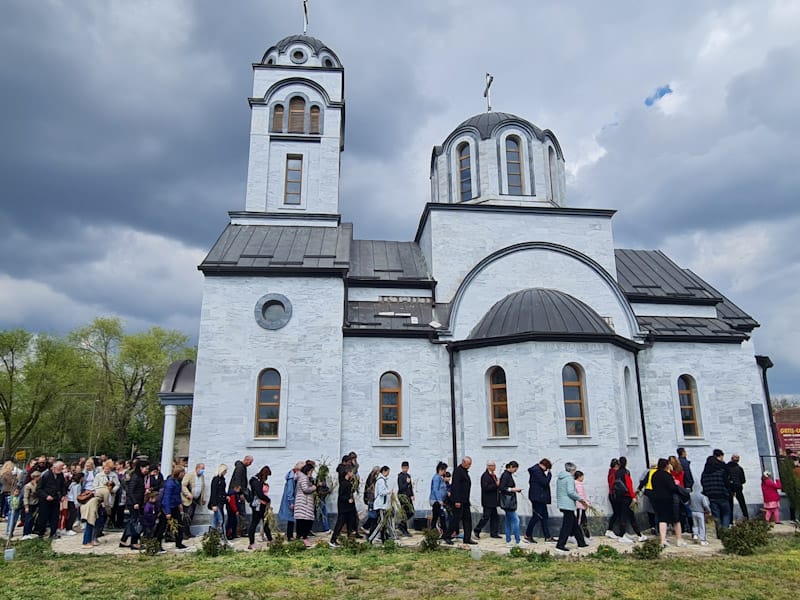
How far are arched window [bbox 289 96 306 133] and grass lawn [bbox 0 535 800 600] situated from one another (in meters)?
15.0

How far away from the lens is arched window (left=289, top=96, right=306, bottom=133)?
2000 cm

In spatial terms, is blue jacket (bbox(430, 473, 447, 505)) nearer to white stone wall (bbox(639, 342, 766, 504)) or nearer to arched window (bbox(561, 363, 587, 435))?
arched window (bbox(561, 363, 587, 435))

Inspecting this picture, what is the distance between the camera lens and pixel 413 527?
13.5 meters

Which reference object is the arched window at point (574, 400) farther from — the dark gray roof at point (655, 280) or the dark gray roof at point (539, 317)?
the dark gray roof at point (655, 280)

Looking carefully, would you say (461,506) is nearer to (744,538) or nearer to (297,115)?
(744,538)

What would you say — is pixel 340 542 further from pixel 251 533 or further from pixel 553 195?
pixel 553 195

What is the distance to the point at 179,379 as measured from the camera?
55.1 feet

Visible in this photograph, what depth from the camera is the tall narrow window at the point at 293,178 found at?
19.3m

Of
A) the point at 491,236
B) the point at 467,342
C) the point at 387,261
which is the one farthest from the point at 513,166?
the point at 467,342

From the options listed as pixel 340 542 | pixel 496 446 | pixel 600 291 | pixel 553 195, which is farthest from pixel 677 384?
pixel 340 542

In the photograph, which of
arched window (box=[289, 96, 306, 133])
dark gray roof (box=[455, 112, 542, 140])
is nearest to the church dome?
arched window (box=[289, 96, 306, 133])

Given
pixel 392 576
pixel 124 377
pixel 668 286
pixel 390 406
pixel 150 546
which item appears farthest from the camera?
pixel 124 377

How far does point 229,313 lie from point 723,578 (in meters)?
12.2

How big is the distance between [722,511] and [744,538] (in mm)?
2050
